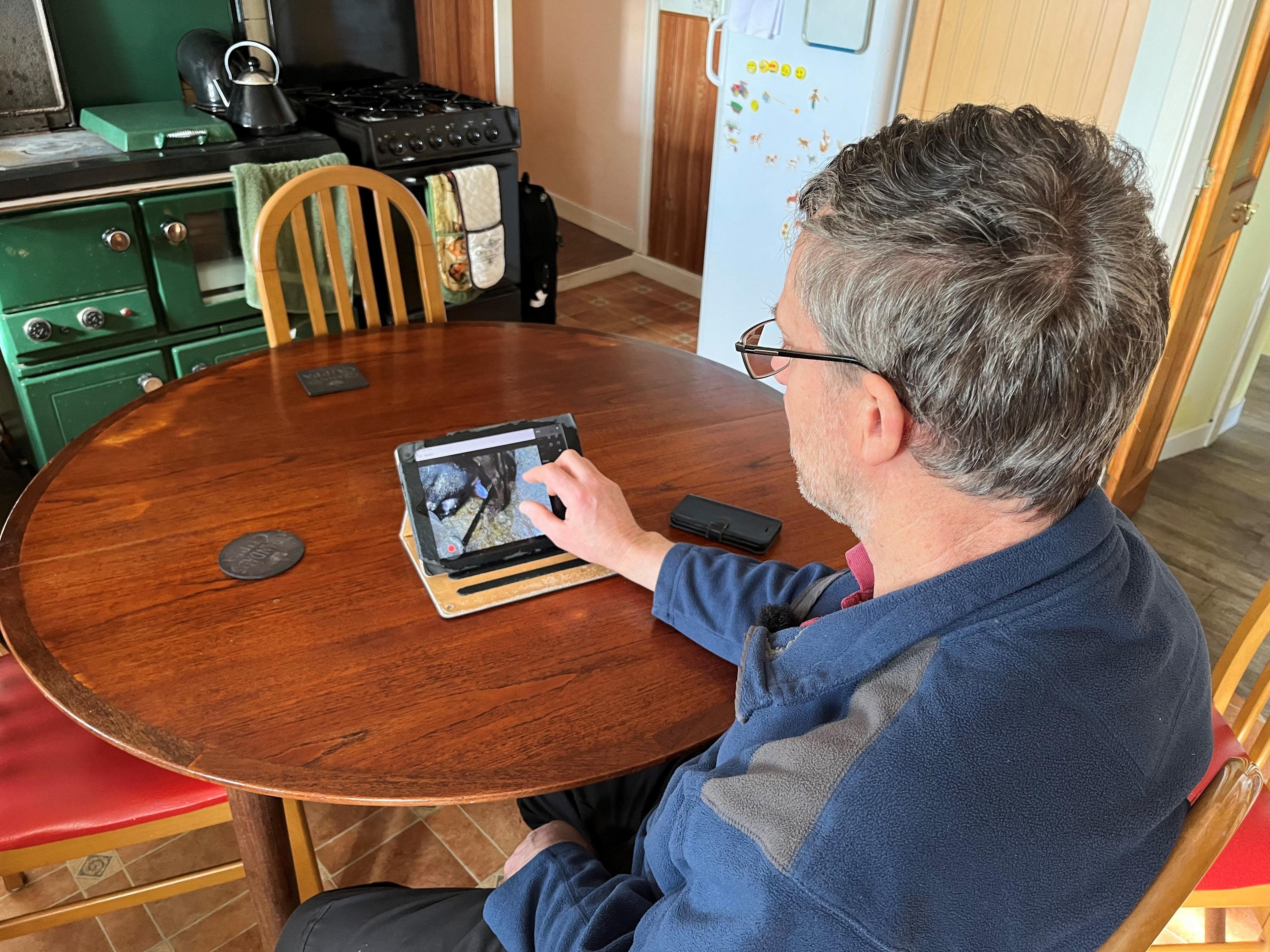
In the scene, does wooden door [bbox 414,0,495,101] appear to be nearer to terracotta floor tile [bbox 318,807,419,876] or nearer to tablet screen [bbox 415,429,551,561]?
tablet screen [bbox 415,429,551,561]

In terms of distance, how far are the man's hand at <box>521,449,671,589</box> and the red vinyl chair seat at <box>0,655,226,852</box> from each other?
560 millimetres

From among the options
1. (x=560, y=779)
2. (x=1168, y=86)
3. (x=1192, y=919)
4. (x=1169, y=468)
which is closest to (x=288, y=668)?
(x=560, y=779)

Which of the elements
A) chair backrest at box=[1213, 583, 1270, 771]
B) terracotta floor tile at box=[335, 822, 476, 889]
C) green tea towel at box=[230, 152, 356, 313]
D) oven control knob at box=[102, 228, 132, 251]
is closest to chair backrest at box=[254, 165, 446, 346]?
green tea towel at box=[230, 152, 356, 313]

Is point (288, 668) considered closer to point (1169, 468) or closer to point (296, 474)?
point (296, 474)

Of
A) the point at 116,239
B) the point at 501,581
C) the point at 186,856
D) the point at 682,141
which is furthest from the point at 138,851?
the point at 682,141

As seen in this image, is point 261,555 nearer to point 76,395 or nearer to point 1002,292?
point 1002,292

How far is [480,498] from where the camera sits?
→ 1.22m

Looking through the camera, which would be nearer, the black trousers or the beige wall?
the black trousers

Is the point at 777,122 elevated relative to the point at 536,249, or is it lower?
elevated

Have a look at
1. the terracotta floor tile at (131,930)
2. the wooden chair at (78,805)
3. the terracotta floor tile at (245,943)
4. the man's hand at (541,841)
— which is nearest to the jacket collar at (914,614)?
the man's hand at (541,841)

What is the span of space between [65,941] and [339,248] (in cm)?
135

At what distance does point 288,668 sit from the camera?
103 centimetres

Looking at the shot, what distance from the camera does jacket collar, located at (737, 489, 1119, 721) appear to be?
69 cm

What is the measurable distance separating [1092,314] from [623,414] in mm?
1007
